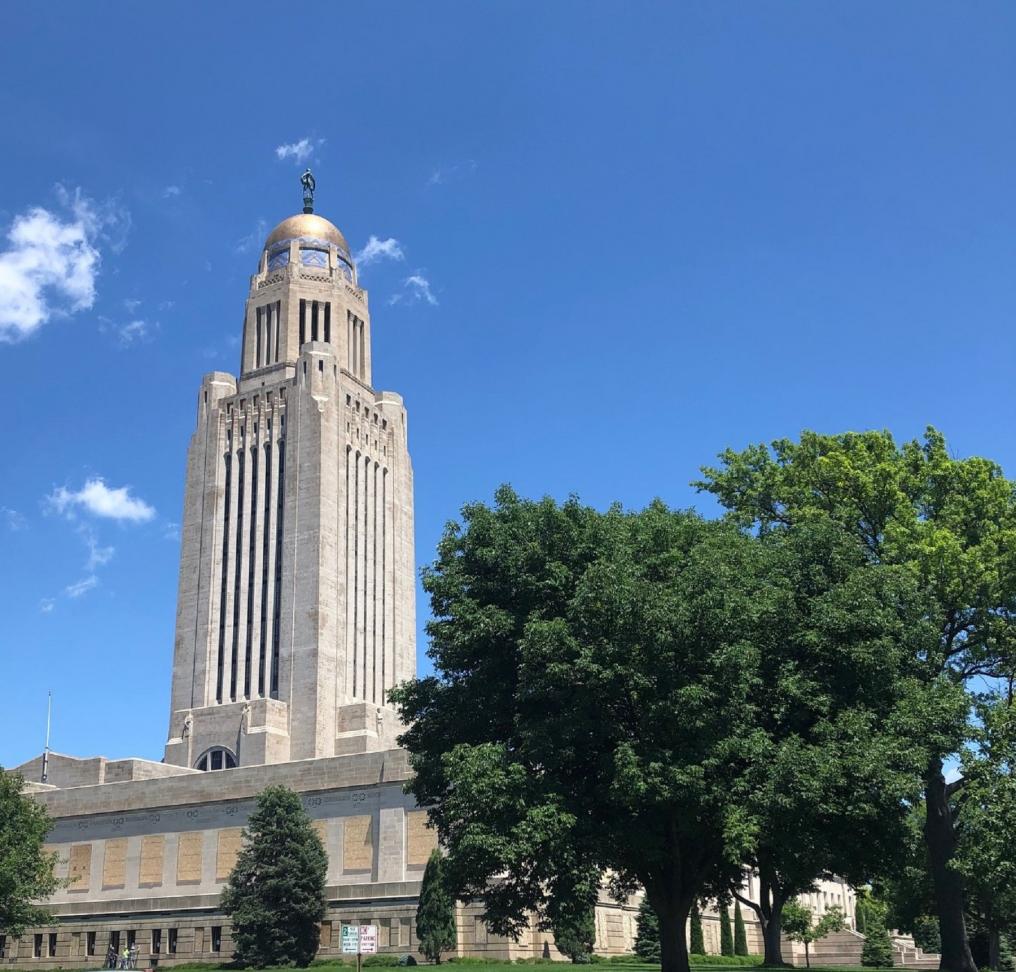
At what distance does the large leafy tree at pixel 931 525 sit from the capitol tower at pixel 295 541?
40725mm

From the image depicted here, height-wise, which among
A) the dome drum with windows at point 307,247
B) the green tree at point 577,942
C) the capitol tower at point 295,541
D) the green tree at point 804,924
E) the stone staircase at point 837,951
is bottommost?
the stone staircase at point 837,951

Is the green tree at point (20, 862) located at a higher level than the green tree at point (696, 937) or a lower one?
higher

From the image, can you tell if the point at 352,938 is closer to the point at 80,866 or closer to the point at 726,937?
the point at 726,937

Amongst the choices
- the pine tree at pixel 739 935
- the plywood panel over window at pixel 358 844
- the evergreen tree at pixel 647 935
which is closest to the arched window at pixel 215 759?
the plywood panel over window at pixel 358 844

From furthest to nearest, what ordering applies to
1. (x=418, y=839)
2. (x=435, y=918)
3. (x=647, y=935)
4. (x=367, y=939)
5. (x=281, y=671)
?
1. (x=281, y=671)
2. (x=647, y=935)
3. (x=418, y=839)
4. (x=435, y=918)
5. (x=367, y=939)

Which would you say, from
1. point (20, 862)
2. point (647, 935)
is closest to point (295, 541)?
point (20, 862)

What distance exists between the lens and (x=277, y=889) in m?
49.5

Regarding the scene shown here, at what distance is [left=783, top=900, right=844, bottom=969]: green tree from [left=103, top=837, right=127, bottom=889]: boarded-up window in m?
36.2

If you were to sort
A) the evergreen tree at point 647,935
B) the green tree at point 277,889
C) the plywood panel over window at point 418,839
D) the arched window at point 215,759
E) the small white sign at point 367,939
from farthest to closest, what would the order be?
the arched window at point 215,759
the evergreen tree at point 647,935
the plywood panel over window at point 418,839
the green tree at point 277,889
the small white sign at point 367,939

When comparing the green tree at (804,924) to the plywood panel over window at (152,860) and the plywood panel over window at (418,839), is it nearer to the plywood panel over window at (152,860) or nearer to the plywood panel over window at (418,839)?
the plywood panel over window at (418,839)

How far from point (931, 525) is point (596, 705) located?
46.2 ft

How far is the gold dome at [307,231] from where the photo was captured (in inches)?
3620

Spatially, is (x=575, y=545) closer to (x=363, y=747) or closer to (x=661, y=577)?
(x=661, y=577)

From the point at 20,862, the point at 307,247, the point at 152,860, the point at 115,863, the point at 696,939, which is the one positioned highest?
the point at 307,247
